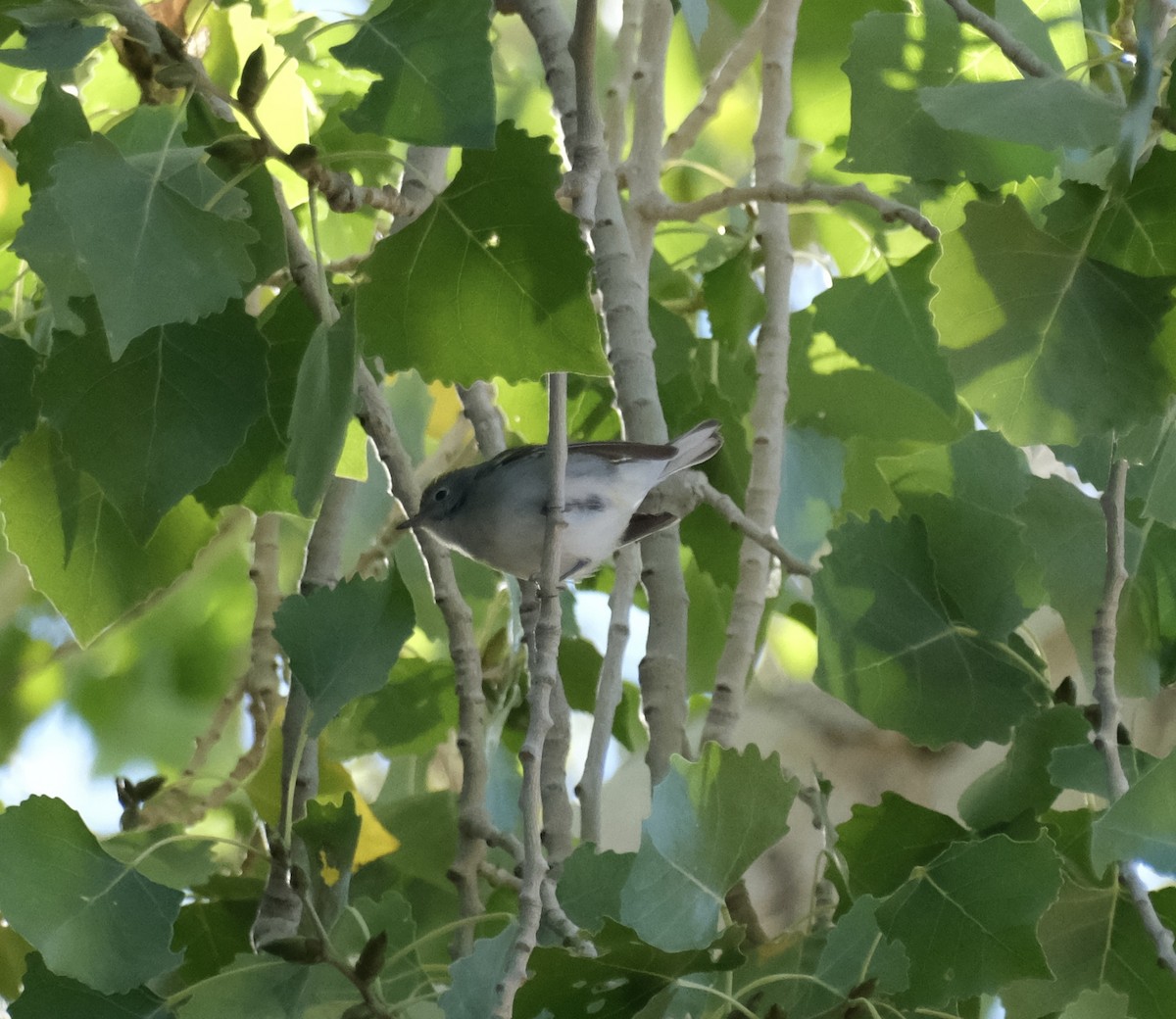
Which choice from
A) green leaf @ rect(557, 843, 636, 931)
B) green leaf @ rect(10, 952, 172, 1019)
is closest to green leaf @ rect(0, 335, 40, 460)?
green leaf @ rect(10, 952, 172, 1019)

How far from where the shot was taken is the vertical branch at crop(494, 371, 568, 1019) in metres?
0.62

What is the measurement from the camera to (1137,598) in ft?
3.17

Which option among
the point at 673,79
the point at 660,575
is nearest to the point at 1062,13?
the point at 660,575

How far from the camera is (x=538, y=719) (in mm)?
701

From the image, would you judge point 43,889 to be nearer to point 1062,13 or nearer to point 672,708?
point 672,708

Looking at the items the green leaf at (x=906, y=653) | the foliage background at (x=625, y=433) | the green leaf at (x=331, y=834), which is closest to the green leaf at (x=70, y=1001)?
the foliage background at (x=625, y=433)

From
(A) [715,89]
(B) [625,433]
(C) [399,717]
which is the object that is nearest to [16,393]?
(B) [625,433]

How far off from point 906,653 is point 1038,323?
0.85 ft

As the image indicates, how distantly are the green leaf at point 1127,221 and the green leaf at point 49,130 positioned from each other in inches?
23.5

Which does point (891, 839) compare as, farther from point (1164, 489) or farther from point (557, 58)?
point (557, 58)

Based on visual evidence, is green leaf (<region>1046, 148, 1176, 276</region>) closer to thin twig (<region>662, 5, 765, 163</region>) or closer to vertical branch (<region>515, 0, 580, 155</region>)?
vertical branch (<region>515, 0, 580, 155</region>)

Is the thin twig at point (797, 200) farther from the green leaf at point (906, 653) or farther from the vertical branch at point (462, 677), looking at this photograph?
the vertical branch at point (462, 677)

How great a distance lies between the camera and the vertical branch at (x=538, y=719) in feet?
2.05

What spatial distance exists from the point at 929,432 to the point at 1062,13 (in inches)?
17.2
